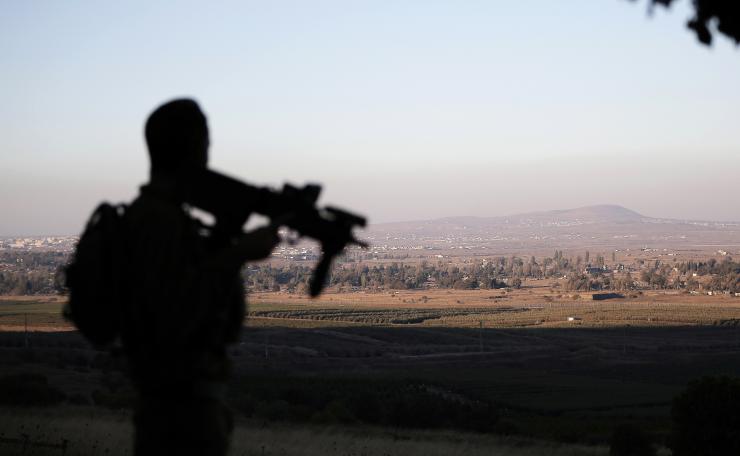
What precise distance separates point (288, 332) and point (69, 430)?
59092mm

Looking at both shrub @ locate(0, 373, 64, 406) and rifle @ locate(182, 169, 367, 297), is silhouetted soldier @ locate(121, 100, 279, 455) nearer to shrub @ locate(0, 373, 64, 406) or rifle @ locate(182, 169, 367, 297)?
rifle @ locate(182, 169, 367, 297)

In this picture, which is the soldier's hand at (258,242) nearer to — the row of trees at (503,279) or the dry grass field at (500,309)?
the dry grass field at (500,309)

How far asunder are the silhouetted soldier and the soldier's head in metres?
0.11

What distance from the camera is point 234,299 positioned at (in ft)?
10.7

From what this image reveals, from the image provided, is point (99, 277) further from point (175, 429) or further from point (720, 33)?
point (720, 33)

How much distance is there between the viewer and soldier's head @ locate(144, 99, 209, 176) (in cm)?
329

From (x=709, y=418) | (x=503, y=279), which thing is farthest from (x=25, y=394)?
(x=503, y=279)

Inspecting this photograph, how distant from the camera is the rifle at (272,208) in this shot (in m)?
3.34

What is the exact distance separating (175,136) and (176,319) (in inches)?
26.4

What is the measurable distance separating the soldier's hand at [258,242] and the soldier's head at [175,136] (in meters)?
0.37

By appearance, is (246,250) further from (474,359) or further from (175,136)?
(474,359)

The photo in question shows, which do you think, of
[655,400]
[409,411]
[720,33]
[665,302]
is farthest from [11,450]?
[665,302]

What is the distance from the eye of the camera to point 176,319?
2957 mm

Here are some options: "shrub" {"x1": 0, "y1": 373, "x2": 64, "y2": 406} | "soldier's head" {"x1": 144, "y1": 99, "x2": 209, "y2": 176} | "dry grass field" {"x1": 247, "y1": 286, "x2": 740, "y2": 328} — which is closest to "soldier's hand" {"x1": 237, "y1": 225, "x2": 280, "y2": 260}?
"soldier's head" {"x1": 144, "y1": 99, "x2": 209, "y2": 176}
